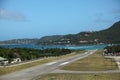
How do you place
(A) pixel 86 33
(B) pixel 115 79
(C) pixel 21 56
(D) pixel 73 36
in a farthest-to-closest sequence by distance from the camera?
(D) pixel 73 36 < (A) pixel 86 33 < (C) pixel 21 56 < (B) pixel 115 79

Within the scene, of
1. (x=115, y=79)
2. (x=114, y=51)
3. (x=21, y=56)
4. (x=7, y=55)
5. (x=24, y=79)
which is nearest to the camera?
(x=115, y=79)

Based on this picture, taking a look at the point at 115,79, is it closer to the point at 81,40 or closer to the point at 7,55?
the point at 7,55

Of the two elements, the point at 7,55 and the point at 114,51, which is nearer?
the point at 7,55

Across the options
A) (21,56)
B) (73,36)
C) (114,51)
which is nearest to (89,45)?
(73,36)

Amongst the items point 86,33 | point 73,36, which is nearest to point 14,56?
point 86,33

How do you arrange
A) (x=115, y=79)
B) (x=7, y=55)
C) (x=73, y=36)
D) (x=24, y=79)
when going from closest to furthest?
1. (x=115, y=79)
2. (x=24, y=79)
3. (x=7, y=55)
4. (x=73, y=36)

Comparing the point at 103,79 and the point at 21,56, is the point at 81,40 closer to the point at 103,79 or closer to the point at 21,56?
the point at 21,56

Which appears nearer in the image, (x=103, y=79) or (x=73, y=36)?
(x=103, y=79)

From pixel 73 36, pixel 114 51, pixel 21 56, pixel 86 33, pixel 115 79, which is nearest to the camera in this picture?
pixel 115 79
